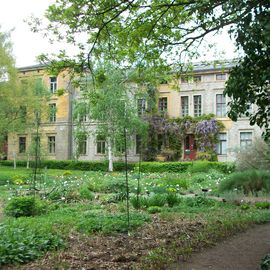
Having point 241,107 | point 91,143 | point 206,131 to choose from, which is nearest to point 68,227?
point 241,107

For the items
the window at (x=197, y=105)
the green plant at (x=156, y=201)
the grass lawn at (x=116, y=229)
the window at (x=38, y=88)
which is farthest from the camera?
the window at (x=197, y=105)

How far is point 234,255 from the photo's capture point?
6.43m

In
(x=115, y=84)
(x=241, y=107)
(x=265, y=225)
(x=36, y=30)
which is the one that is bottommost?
(x=265, y=225)

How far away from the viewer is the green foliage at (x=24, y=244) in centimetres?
552

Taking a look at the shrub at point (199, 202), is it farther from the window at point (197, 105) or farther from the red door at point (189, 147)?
the window at point (197, 105)

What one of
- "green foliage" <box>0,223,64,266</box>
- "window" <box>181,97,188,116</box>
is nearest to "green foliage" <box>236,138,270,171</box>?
"green foliage" <box>0,223,64,266</box>

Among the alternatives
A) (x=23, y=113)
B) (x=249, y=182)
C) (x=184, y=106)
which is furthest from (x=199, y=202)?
(x=184, y=106)

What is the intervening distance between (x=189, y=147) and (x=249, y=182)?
24.0 meters

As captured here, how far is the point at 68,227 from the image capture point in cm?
800

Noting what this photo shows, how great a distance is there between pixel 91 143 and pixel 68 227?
119 feet

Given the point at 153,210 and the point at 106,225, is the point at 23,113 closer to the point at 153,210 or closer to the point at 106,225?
the point at 153,210

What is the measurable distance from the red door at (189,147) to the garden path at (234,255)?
30556 millimetres

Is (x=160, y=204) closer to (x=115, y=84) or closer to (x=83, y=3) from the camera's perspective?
(x=83, y=3)

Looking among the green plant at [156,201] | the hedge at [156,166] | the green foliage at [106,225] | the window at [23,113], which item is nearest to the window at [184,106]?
the hedge at [156,166]
